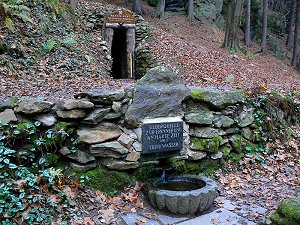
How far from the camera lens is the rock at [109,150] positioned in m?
4.15

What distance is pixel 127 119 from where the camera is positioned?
14.4ft

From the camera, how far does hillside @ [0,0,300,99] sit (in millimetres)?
6215

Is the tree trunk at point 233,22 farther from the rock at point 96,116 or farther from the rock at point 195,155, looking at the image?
the rock at point 96,116

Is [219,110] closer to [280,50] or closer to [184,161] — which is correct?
[184,161]

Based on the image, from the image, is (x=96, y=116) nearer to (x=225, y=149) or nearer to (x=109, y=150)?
(x=109, y=150)

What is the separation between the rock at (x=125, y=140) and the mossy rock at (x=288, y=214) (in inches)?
86.5

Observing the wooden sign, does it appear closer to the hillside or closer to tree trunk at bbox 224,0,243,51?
the hillside

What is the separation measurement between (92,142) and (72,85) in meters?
2.36

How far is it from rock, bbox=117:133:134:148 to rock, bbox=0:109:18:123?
1509mm

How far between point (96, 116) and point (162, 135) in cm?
112

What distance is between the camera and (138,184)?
438cm

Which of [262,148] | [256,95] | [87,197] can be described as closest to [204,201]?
[87,197]

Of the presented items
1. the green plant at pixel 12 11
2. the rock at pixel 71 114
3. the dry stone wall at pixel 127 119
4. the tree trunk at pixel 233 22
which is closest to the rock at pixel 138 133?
the dry stone wall at pixel 127 119

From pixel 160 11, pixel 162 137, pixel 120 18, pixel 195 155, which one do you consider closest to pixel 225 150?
pixel 195 155
